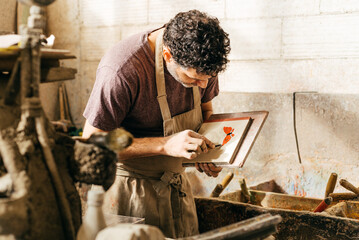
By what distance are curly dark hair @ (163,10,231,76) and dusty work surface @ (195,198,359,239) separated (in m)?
0.98

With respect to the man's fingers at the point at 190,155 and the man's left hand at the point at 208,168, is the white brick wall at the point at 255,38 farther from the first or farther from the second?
the man's fingers at the point at 190,155

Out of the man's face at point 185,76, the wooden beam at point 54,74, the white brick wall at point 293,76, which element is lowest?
the white brick wall at point 293,76

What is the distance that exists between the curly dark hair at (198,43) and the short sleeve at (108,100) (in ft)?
1.02

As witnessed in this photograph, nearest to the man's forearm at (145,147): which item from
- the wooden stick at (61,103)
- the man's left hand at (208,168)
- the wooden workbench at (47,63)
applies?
the man's left hand at (208,168)

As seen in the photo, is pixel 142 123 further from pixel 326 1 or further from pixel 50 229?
pixel 326 1

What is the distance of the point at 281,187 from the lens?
12.0ft

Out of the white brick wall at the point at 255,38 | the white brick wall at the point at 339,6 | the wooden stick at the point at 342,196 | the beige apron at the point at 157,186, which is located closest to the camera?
the beige apron at the point at 157,186

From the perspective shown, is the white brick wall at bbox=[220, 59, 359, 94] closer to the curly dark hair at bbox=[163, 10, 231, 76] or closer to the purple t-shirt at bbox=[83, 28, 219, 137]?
the purple t-shirt at bbox=[83, 28, 219, 137]

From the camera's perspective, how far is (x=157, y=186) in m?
2.30

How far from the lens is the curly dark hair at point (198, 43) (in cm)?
198

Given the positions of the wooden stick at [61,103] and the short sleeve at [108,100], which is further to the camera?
the wooden stick at [61,103]

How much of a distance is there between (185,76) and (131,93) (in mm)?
295

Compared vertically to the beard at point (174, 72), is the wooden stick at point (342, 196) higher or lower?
lower

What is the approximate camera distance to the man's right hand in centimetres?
205
